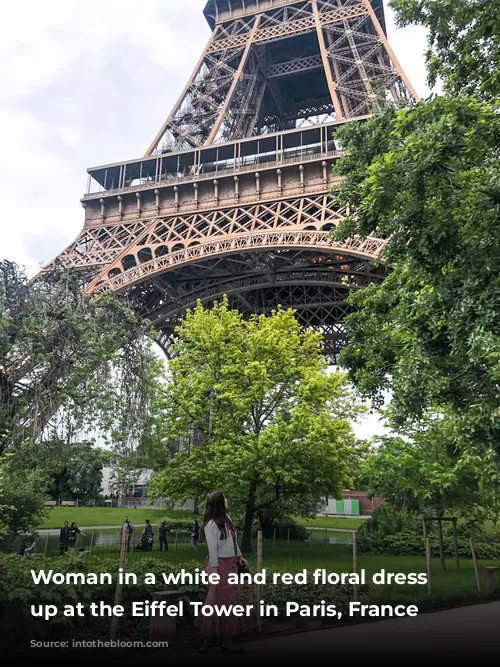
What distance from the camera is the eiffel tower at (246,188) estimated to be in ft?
81.7

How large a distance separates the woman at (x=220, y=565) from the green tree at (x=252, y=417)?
9.09 m

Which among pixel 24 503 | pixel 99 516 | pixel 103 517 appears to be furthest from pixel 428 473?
pixel 99 516

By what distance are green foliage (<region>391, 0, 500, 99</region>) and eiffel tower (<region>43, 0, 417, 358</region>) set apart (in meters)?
9.82

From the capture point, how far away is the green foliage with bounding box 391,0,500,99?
906 cm

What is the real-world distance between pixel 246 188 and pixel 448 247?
813 inches

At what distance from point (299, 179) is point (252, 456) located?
16.3 m

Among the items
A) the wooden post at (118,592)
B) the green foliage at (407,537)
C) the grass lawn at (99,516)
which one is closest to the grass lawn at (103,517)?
the grass lawn at (99,516)

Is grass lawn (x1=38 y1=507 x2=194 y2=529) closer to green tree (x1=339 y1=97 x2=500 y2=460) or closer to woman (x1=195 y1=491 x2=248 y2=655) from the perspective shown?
green tree (x1=339 y1=97 x2=500 y2=460)

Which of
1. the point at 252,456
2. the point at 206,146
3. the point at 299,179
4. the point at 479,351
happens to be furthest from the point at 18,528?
the point at 206,146

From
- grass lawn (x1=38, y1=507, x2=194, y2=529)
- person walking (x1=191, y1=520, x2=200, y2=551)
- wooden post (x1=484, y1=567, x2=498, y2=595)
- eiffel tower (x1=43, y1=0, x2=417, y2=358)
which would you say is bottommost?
wooden post (x1=484, y1=567, x2=498, y2=595)

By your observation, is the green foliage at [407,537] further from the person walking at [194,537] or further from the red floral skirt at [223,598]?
the red floral skirt at [223,598]

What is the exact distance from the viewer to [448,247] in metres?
8.27

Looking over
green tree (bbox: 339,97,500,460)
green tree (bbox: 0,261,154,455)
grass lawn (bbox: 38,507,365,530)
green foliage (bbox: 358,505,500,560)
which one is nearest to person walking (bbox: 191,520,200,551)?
green foliage (bbox: 358,505,500,560)

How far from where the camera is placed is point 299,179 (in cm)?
2636
